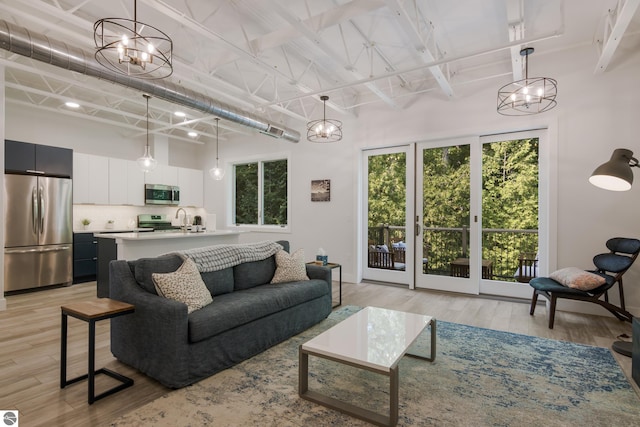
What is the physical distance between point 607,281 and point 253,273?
147 inches

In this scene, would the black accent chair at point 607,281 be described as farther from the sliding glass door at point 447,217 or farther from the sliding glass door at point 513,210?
the sliding glass door at point 447,217

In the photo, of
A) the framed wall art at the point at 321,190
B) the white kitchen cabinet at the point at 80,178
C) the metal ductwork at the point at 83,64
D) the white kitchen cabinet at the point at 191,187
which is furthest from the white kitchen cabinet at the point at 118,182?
the framed wall art at the point at 321,190

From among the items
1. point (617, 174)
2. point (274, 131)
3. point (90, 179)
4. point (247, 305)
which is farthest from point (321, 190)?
point (617, 174)

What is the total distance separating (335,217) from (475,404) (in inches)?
172

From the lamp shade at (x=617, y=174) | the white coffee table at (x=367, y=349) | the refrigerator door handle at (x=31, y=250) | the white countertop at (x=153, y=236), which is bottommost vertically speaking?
the white coffee table at (x=367, y=349)

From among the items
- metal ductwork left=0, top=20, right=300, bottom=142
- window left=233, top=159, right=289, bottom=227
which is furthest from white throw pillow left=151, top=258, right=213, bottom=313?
window left=233, top=159, right=289, bottom=227

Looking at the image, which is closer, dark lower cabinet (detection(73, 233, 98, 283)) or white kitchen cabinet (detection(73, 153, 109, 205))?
dark lower cabinet (detection(73, 233, 98, 283))

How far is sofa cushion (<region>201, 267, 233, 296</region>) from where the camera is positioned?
10.3 ft

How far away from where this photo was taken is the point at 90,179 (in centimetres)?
634

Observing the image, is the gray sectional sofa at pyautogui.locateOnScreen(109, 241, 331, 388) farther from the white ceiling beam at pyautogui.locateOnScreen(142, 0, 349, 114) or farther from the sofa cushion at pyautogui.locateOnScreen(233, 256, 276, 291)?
the white ceiling beam at pyautogui.locateOnScreen(142, 0, 349, 114)

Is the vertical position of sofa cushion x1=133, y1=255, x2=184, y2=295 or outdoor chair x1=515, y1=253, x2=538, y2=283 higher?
sofa cushion x1=133, y1=255, x2=184, y2=295

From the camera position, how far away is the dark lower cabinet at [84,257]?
5859 millimetres

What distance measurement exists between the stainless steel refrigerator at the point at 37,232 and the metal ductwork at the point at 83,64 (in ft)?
8.92

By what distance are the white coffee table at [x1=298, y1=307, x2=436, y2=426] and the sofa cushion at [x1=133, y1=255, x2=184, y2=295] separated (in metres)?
1.38
